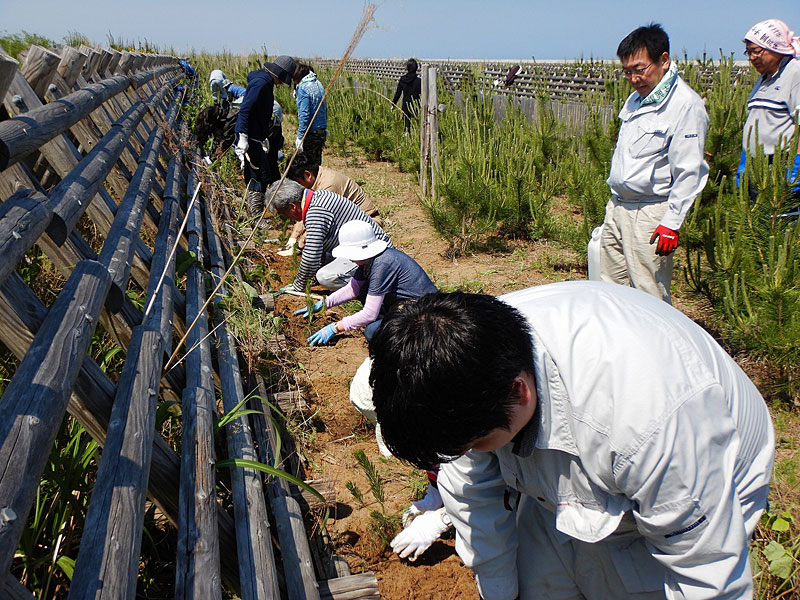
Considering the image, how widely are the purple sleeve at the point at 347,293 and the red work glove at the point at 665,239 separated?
166cm

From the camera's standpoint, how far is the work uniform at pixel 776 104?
11.3 feet

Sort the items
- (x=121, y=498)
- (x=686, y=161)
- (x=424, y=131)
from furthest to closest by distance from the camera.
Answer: (x=424, y=131), (x=686, y=161), (x=121, y=498)

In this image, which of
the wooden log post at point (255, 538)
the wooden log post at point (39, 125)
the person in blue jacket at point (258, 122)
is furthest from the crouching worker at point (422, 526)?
the person in blue jacket at point (258, 122)

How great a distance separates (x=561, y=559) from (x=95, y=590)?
3.54 feet

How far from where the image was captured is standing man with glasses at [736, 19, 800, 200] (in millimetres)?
3424

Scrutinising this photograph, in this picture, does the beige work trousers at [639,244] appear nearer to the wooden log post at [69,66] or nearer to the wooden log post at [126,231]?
the wooden log post at [126,231]

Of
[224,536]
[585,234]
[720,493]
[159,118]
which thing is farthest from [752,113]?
[159,118]

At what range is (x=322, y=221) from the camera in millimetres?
4223

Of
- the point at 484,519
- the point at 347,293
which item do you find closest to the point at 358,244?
the point at 347,293

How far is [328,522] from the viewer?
2.42 meters

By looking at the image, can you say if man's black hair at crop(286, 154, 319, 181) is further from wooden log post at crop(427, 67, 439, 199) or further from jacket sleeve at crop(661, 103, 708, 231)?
jacket sleeve at crop(661, 103, 708, 231)

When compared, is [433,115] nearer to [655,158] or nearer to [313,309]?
[313,309]

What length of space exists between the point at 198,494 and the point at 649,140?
2712 millimetres

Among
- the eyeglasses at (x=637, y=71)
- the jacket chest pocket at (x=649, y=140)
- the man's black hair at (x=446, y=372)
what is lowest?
the man's black hair at (x=446, y=372)
